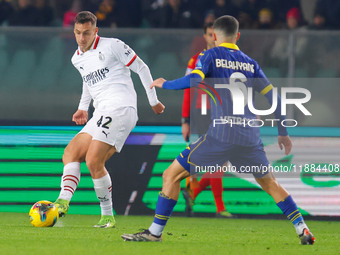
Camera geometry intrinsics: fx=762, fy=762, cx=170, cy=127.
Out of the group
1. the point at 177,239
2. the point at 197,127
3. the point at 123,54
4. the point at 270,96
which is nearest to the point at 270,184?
the point at 270,96

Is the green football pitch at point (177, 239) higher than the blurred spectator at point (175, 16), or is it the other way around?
the blurred spectator at point (175, 16)

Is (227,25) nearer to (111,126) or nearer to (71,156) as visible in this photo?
(111,126)

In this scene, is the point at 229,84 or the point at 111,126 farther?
the point at 111,126

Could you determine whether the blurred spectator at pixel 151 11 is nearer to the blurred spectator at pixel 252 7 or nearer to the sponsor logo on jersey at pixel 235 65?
the blurred spectator at pixel 252 7

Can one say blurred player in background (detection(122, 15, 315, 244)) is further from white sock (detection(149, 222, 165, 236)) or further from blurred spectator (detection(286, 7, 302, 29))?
blurred spectator (detection(286, 7, 302, 29))

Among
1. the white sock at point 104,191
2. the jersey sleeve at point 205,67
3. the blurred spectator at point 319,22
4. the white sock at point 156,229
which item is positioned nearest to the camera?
the jersey sleeve at point 205,67

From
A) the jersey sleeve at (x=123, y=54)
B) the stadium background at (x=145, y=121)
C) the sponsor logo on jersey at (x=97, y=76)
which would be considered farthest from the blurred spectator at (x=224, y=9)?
the sponsor logo on jersey at (x=97, y=76)

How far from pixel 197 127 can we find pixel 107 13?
3.03 metres

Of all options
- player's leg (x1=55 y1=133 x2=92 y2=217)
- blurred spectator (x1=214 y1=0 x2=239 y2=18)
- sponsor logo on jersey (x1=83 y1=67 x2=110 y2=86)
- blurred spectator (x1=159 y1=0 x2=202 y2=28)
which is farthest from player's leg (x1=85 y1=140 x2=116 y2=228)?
blurred spectator (x1=214 y1=0 x2=239 y2=18)

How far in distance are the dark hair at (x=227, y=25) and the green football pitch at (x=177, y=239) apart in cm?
173

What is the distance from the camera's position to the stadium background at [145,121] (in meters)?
9.70

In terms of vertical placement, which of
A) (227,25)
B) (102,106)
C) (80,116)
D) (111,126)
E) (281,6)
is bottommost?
(80,116)

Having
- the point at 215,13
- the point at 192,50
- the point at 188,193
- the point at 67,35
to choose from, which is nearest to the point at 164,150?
the point at 188,193

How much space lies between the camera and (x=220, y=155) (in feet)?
19.9
